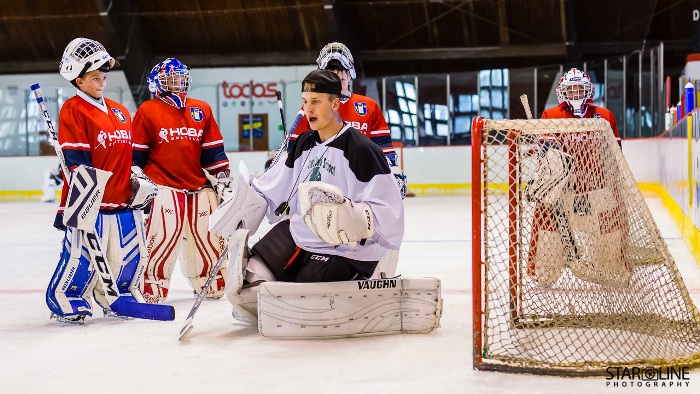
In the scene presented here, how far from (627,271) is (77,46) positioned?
2311mm

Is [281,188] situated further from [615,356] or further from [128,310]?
[615,356]

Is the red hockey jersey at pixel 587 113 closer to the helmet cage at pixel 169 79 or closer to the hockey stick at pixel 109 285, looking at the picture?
the helmet cage at pixel 169 79

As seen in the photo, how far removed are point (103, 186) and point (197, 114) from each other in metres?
1.02

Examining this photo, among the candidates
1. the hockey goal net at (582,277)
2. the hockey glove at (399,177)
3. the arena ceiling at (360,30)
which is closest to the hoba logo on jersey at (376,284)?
the hockey goal net at (582,277)

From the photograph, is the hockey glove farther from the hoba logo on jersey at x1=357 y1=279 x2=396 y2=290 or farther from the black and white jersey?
the hoba logo on jersey at x1=357 y1=279 x2=396 y2=290

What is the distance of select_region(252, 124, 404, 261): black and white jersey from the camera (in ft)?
10.9

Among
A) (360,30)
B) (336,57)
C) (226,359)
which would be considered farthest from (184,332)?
(360,30)

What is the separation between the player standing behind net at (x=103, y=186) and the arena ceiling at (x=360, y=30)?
1205cm

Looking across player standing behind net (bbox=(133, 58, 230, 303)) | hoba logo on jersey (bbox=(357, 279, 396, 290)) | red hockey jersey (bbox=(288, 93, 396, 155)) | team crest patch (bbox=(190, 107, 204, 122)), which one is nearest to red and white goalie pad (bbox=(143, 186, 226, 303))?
player standing behind net (bbox=(133, 58, 230, 303))

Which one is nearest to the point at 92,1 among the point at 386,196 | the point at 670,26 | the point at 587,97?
the point at 670,26

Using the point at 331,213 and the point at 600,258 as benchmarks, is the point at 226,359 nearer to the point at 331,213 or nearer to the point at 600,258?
the point at 331,213

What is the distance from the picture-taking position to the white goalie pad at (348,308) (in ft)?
11.1

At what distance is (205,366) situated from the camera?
301 cm

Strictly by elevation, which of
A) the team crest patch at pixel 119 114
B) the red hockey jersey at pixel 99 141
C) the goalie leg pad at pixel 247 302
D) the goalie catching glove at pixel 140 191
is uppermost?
the team crest patch at pixel 119 114
